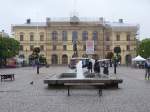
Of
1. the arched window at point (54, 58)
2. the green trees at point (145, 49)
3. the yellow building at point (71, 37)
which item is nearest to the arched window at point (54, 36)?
the yellow building at point (71, 37)

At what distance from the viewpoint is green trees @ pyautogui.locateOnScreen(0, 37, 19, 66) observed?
10857cm

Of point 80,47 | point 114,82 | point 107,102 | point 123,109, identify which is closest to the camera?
point 123,109

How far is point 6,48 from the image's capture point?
111 m

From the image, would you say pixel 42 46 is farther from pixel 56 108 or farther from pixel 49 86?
pixel 56 108

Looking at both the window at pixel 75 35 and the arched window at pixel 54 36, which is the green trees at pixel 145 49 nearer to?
the window at pixel 75 35

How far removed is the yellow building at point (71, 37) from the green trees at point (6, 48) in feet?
70.4

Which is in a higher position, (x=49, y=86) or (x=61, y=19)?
(x=61, y=19)

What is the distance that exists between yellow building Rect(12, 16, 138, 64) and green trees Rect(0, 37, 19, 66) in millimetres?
21443

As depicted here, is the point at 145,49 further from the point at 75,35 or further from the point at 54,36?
the point at 54,36

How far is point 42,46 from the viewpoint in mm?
141875

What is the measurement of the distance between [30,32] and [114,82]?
115 m

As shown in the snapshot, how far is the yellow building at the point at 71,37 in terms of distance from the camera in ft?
460

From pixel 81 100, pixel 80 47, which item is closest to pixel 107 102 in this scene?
pixel 81 100

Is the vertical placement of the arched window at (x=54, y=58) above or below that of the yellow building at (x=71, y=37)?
below
